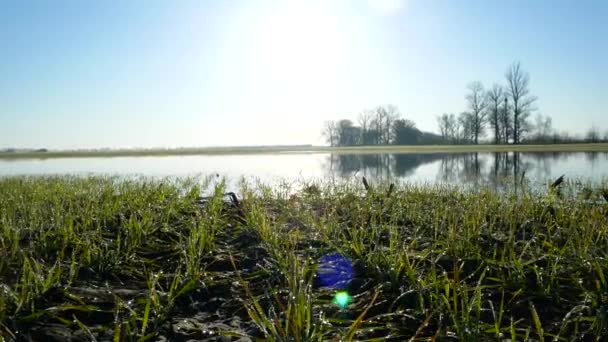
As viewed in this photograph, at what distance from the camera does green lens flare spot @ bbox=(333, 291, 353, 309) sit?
92.1 inches

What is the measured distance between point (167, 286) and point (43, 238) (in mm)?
1538

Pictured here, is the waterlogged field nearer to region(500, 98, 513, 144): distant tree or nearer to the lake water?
the lake water

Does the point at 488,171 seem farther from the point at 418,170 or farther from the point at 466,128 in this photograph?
the point at 466,128

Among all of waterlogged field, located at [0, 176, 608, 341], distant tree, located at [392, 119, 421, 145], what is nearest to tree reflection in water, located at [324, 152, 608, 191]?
waterlogged field, located at [0, 176, 608, 341]

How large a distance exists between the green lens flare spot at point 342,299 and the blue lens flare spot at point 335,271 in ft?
0.35

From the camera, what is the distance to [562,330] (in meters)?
1.86

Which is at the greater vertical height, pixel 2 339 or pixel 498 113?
pixel 498 113

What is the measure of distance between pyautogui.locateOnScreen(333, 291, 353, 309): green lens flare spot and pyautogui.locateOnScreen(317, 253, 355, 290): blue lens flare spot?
4.2 inches

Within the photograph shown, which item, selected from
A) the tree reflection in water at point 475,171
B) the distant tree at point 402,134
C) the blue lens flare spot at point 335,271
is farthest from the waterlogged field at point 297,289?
the distant tree at point 402,134

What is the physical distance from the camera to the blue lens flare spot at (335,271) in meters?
2.70

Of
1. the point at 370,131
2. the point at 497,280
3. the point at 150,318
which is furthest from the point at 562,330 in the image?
the point at 370,131

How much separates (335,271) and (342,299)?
472 mm

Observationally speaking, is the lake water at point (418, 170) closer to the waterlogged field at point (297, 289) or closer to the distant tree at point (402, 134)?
the waterlogged field at point (297, 289)

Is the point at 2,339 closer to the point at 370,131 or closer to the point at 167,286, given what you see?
the point at 167,286
